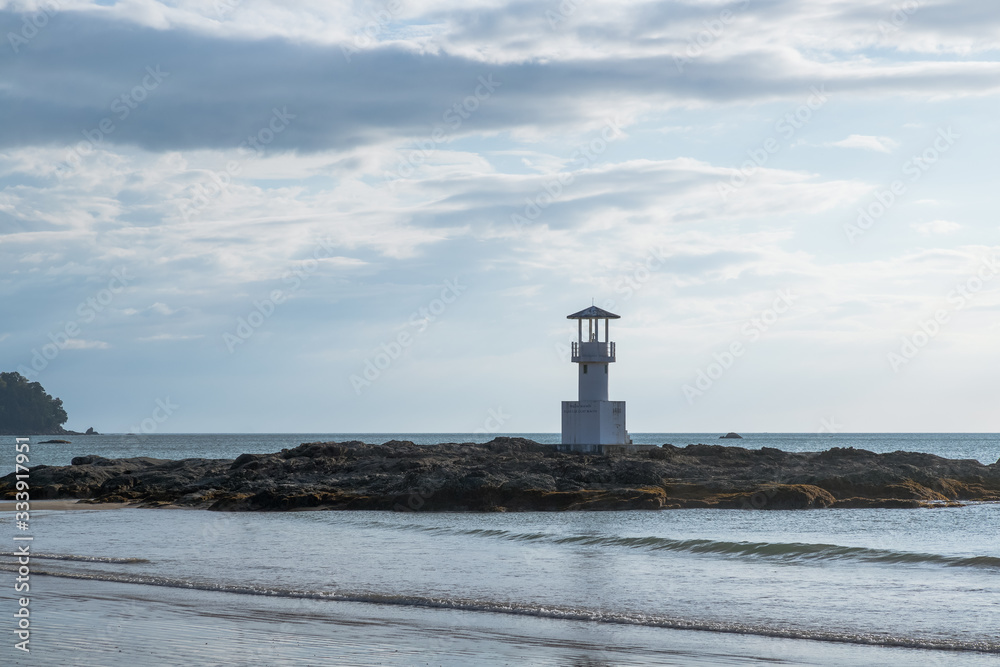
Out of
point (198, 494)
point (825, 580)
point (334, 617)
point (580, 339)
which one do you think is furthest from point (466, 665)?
point (580, 339)

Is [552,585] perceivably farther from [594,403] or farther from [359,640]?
[594,403]

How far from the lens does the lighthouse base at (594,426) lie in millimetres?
36438

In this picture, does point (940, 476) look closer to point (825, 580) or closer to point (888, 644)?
point (825, 580)

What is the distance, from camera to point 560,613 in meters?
12.2

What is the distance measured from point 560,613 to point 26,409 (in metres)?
150

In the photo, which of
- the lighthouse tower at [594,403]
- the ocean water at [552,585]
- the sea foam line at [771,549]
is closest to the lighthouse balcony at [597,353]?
the lighthouse tower at [594,403]

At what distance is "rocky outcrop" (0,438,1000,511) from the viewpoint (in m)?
27.9

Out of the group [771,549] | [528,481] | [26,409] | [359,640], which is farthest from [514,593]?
[26,409]

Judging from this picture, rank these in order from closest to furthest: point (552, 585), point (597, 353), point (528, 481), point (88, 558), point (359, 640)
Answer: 1. point (359, 640)
2. point (552, 585)
3. point (88, 558)
4. point (528, 481)
5. point (597, 353)

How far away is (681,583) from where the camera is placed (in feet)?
48.3

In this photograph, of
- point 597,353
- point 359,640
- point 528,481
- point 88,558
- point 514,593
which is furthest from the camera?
point 597,353

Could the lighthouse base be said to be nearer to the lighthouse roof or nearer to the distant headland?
the lighthouse roof

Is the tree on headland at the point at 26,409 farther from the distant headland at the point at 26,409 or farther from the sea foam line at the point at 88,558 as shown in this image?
the sea foam line at the point at 88,558

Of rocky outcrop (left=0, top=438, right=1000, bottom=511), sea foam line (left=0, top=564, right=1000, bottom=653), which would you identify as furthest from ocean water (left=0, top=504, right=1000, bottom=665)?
rocky outcrop (left=0, top=438, right=1000, bottom=511)
